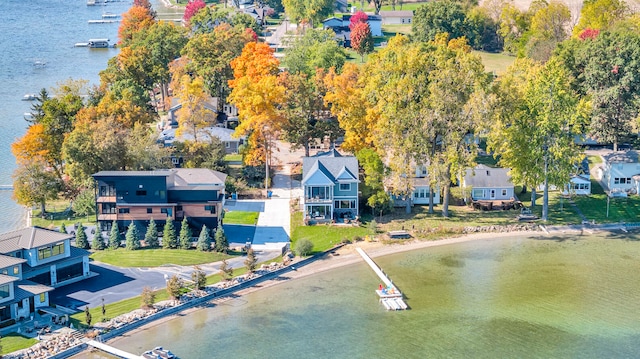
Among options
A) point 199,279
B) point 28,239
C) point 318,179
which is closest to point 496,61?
point 318,179

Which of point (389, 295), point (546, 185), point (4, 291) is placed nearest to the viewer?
point (4, 291)

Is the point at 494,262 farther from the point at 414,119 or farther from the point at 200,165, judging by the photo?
the point at 200,165

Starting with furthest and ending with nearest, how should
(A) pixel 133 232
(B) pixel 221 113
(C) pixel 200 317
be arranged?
(B) pixel 221 113 < (A) pixel 133 232 < (C) pixel 200 317

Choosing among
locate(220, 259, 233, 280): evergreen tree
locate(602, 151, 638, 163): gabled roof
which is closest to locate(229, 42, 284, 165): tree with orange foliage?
locate(220, 259, 233, 280): evergreen tree

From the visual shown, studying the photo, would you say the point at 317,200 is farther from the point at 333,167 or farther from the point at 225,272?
the point at 225,272

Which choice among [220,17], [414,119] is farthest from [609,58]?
[220,17]

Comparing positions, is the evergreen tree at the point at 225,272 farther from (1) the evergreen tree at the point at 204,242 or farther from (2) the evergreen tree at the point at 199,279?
(1) the evergreen tree at the point at 204,242

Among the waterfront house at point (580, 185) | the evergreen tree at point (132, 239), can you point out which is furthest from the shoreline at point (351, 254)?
the evergreen tree at point (132, 239)
